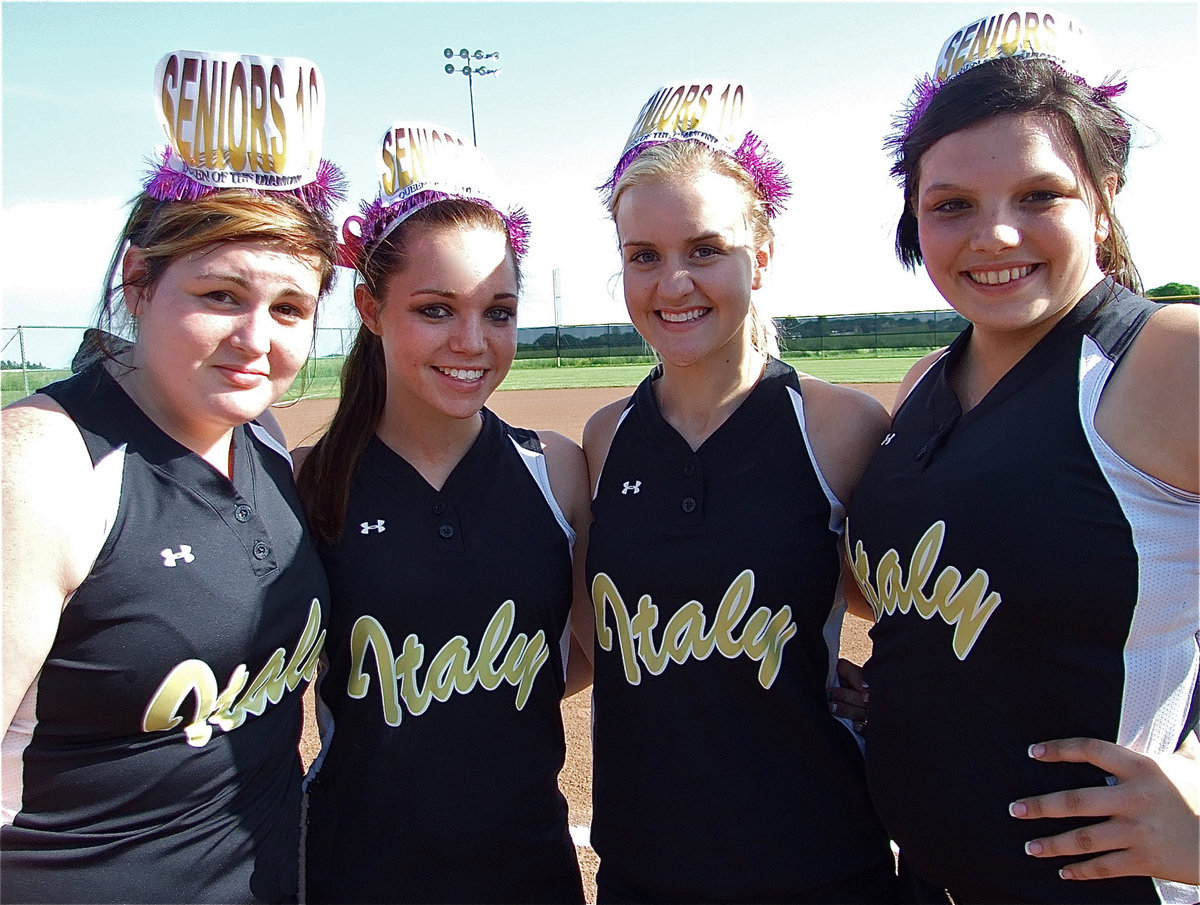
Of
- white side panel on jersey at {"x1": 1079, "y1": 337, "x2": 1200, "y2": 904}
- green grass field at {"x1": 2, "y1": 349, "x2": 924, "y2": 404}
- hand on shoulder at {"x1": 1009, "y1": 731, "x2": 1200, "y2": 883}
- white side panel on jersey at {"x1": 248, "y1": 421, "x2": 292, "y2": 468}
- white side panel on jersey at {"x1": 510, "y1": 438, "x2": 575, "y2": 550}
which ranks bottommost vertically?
hand on shoulder at {"x1": 1009, "y1": 731, "x2": 1200, "y2": 883}

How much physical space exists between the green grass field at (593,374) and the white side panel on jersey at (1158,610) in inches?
749

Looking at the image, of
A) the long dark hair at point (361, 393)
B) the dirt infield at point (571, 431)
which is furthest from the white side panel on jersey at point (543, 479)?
the dirt infield at point (571, 431)

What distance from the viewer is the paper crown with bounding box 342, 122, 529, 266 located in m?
2.51

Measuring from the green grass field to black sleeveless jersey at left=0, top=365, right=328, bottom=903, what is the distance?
59.4 feet

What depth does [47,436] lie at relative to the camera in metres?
1.69

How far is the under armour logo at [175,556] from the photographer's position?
1.77 metres

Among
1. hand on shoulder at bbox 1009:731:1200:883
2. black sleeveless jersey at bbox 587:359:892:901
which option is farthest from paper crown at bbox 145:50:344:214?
hand on shoulder at bbox 1009:731:1200:883

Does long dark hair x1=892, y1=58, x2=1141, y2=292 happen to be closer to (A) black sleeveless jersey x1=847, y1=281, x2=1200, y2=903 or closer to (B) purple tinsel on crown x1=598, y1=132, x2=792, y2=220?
(A) black sleeveless jersey x1=847, y1=281, x2=1200, y2=903

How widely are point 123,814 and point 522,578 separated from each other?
3.32 ft

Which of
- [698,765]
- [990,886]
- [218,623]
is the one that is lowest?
[990,886]

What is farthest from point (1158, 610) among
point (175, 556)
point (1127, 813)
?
point (175, 556)

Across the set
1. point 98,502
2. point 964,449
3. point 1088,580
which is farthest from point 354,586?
point 1088,580

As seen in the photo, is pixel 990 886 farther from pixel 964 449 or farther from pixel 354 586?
pixel 354 586

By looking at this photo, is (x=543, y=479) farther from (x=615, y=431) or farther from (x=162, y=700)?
(x=162, y=700)
